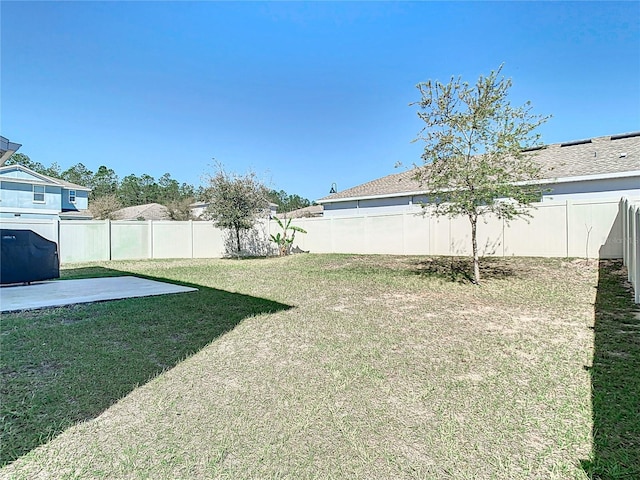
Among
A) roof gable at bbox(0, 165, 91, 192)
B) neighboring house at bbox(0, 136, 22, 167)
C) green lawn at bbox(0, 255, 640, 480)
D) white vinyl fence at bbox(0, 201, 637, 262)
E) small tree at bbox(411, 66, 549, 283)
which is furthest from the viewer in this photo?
roof gable at bbox(0, 165, 91, 192)

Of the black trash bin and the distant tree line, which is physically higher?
the distant tree line

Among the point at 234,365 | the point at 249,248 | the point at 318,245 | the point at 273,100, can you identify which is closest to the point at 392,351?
the point at 234,365

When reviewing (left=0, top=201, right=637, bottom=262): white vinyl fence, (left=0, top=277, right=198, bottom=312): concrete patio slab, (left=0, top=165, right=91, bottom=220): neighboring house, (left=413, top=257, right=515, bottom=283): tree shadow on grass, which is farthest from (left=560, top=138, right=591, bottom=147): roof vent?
(left=0, top=165, right=91, bottom=220): neighboring house

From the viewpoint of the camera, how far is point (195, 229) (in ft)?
61.1

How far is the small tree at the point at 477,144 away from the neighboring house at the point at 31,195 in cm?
2866

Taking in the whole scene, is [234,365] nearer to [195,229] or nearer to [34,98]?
[195,229]

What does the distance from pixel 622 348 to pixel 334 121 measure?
19.5m

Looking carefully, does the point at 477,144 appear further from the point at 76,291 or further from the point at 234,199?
the point at 234,199

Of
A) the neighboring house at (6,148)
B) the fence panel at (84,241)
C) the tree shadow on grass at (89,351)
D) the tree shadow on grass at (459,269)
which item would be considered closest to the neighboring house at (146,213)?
the fence panel at (84,241)

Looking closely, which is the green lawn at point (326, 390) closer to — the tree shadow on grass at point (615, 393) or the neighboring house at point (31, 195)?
the tree shadow on grass at point (615, 393)

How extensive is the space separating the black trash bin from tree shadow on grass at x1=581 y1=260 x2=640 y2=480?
11821 millimetres

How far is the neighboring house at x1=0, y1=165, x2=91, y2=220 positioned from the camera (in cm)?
2502

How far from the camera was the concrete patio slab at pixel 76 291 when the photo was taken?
700 centimetres

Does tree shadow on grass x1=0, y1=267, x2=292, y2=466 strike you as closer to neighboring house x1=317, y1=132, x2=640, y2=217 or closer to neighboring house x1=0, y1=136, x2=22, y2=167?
neighboring house x1=0, y1=136, x2=22, y2=167
